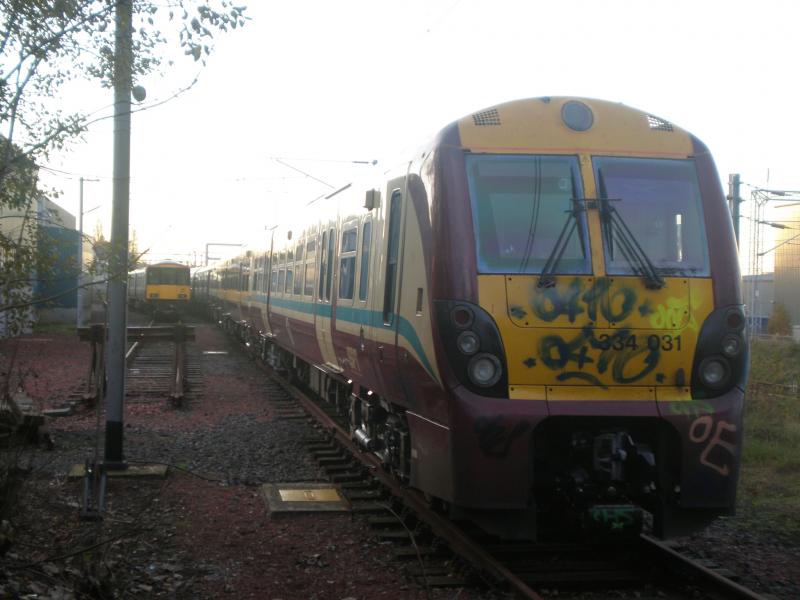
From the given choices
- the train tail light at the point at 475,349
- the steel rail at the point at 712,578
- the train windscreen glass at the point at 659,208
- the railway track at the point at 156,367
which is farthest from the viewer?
the railway track at the point at 156,367

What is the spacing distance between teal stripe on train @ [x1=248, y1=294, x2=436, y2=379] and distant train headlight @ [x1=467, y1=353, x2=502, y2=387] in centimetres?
30

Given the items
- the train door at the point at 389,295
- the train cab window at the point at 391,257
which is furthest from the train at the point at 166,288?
the train cab window at the point at 391,257

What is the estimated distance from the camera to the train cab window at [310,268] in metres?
11.6

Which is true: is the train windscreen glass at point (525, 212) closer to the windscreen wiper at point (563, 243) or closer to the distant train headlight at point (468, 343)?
the windscreen wiper at point (563, 243)

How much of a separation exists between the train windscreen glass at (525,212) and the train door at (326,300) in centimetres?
394

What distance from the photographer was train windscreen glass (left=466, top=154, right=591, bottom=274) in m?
5.71

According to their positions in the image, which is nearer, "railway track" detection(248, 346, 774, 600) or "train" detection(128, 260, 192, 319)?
"railway track" detection(248, 346, 774, 600)

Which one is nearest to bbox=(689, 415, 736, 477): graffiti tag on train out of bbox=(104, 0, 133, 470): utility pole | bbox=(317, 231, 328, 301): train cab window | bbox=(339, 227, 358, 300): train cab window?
bbox=(339, 227, 358, 300): train cab window

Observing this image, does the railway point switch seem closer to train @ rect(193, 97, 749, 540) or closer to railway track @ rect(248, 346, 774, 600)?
railway track @ rect(248, 346, 774, 600)

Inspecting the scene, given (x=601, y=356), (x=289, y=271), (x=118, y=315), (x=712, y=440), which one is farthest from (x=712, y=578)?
(x=289, y=271)

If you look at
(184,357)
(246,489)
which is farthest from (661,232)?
(184,357)

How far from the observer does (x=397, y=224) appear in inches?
272

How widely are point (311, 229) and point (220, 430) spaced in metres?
2.85

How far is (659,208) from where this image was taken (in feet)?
19.7
